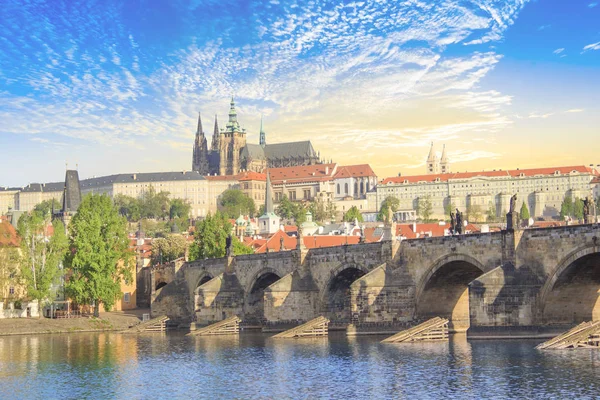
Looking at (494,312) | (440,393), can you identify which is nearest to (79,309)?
(494,312)

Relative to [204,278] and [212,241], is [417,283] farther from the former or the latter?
[212,241]

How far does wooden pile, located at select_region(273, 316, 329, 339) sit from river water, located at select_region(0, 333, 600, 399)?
7.15 feet

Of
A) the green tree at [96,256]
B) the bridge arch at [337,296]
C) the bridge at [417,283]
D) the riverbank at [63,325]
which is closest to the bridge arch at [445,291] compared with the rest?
the bridge at [417,283]

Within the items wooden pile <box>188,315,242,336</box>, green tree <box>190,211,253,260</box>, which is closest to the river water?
Result: wooden pile <box>188,315,242,336</box>

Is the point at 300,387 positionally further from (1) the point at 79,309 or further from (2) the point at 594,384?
(1) the point at 79,309

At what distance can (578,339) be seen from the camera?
4441 centimetres

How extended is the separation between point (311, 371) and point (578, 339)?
12213mm

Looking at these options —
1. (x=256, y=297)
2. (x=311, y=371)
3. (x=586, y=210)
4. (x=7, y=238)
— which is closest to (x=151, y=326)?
(x=256, y=297)

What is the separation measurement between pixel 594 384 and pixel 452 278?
20536 mm

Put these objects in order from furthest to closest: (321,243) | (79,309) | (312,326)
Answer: (321,243), (79,309), (312,326)

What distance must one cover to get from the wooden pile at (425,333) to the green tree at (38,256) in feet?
108

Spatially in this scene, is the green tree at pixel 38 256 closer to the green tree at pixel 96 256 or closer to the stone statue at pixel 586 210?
the green tree at pixel 96 256

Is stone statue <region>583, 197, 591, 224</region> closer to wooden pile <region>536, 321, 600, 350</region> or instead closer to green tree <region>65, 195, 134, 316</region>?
wooden pile <region>536, 321, 600, 350</region>

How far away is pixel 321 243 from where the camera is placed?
108 metres
